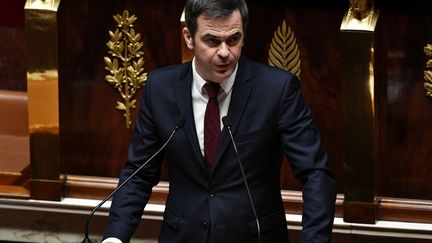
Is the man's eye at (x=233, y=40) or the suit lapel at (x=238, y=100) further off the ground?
the man's eye at (x=233, y=40)

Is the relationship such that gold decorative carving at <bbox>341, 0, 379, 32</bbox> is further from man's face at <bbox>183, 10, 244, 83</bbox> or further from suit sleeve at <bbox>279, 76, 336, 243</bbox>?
→ man's face at <bbox>183, 10, 244, 83</bbox>

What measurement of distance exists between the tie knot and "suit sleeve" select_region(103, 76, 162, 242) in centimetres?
12

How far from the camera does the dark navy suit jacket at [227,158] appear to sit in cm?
202

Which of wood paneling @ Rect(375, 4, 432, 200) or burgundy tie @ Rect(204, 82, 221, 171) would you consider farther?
wood paneling @ Rect(375, 4, 432, 200)

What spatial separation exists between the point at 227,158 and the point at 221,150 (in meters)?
0.02

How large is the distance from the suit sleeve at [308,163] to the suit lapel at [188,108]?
0.48ft

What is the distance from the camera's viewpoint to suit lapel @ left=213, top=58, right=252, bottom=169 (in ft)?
6.61

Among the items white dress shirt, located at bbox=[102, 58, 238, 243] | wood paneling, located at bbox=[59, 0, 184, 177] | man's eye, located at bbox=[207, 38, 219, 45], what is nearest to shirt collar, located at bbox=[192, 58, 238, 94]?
white dress shirt, located at bbox=[102, 58, 238, 243]

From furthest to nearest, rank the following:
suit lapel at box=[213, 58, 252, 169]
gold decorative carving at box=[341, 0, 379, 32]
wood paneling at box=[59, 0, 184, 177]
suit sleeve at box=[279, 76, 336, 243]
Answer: wood paneling at box=[59, 0, 184, 177], gold decorative carving at box=[341, 0, 379, 32], suit lapel at box=[213, 58, 252, 169], suit sleeve at box=[279, 76, 336, 243]

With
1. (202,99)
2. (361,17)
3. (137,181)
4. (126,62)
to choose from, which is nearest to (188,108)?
(202,99)

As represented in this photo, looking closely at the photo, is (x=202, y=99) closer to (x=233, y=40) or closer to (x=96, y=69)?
(x=233, y=40)

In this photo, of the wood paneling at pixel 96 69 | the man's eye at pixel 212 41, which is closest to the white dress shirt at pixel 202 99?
the man's eye at pixel 212 41

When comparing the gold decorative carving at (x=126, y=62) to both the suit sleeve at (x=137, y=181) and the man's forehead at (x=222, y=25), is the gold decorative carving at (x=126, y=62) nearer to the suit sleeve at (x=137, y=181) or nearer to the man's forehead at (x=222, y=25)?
the suit sleeve at (x=137, y=181)

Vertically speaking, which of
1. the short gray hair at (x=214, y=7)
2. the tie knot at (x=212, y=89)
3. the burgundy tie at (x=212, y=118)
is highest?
the short gray hair at (x=214, y=7)
